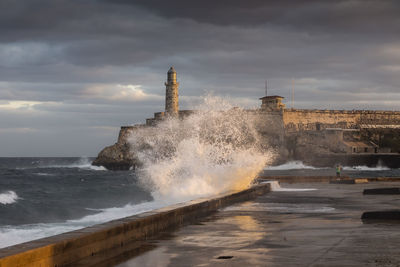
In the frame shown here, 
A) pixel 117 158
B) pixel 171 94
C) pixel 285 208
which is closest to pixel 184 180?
pixel 285 208

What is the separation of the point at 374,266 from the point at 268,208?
6152mm

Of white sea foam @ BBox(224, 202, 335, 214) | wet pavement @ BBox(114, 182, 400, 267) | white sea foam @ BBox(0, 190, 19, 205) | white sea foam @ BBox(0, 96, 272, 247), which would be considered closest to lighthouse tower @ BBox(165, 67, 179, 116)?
white sea foam @ BBox(0, 190, 19, 205)

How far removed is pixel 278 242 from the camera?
20.5 ft

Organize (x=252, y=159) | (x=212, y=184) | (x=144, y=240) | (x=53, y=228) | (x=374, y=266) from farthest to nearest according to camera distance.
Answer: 1. (x=252, y=159)
2. (x=212, y=184)
3. (x=53, y=228)
4. (x=144, y=240)
5. (x=374, y=266)

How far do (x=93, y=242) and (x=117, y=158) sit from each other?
79.1 meters

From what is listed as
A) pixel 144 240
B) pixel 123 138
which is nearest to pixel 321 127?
pixel 123 138

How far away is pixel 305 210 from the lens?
33.7 ft

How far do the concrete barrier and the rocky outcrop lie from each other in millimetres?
73730

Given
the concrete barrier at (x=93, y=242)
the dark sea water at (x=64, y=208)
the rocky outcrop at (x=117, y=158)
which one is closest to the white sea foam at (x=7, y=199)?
the dark sea water at (x=64, y=208)

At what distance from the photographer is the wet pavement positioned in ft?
16.8

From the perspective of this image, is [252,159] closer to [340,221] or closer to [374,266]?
[340,221]

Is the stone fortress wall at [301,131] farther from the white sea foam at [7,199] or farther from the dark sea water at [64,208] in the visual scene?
the white sea foam at [7,199]

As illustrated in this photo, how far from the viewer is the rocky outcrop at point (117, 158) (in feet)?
269

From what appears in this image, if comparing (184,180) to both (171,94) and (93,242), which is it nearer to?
(93,242)
